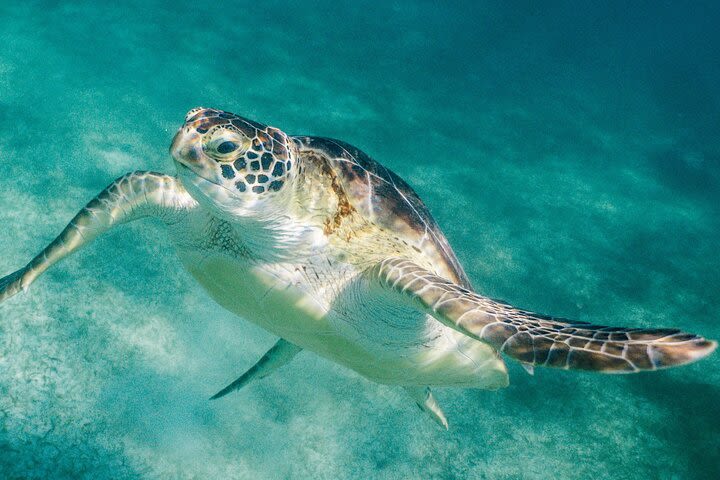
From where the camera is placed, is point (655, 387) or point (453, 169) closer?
point (655, 387)

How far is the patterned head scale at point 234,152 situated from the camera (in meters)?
1.85

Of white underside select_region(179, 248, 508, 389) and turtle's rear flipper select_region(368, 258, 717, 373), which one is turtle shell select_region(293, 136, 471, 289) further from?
turtle's rear flipper select_region(368, 258, 717, 373)

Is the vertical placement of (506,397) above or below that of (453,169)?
below

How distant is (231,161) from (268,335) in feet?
8.50

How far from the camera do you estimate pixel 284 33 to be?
41.2ft

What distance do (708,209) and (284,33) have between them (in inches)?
424

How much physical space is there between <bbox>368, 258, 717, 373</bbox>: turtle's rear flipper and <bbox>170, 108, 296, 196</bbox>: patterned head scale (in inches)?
29.0

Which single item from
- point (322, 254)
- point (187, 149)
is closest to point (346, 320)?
point (322, 254)

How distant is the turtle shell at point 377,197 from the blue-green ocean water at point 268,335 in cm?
167

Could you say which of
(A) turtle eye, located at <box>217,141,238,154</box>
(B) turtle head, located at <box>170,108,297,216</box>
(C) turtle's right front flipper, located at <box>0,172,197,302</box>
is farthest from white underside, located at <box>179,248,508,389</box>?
(A) turtle eye, located at <box>217,141,238,154</box>

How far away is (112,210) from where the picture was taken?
2.66m

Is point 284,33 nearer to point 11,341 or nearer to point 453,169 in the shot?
point 453,169

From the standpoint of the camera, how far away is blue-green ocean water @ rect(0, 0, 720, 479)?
330 cm

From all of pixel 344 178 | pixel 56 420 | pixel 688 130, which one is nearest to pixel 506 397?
pixel 344 178
